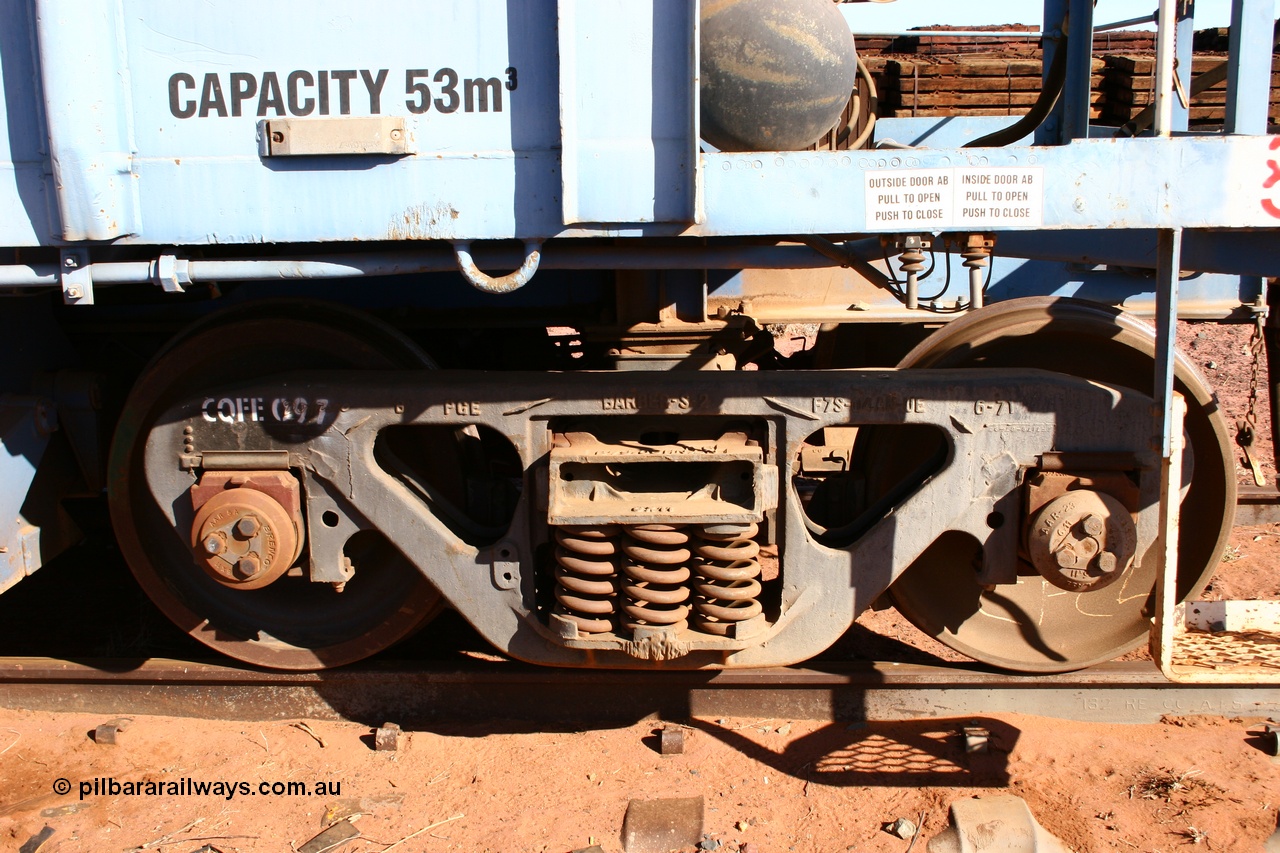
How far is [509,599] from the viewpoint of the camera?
131 inches

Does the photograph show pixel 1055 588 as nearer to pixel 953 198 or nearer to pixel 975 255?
pixel 975 255

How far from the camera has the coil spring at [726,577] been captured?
3.11 meters

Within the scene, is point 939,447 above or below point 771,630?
above

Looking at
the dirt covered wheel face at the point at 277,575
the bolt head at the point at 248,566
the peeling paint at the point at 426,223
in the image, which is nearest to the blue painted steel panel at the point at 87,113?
the peeling paint at the point at 426,223

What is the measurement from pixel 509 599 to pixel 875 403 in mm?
1366

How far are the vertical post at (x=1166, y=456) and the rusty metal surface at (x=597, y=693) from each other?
76 centimetres

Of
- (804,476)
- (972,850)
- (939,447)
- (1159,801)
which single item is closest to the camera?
(972,850)

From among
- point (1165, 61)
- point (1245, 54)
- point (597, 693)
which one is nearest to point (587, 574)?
point (597, 693)

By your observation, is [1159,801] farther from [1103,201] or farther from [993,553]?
[1103,201]

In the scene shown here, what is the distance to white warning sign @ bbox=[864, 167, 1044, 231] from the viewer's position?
2648 mm

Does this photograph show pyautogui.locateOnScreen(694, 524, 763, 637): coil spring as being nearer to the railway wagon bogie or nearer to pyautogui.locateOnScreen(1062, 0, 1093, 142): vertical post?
the railway wagon bogie

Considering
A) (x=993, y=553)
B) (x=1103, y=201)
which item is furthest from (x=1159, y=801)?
(x=1103, y=201)

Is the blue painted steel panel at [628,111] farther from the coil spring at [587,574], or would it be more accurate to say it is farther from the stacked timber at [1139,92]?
the stacked timber at [1139,92]

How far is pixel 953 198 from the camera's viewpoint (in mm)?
2656
